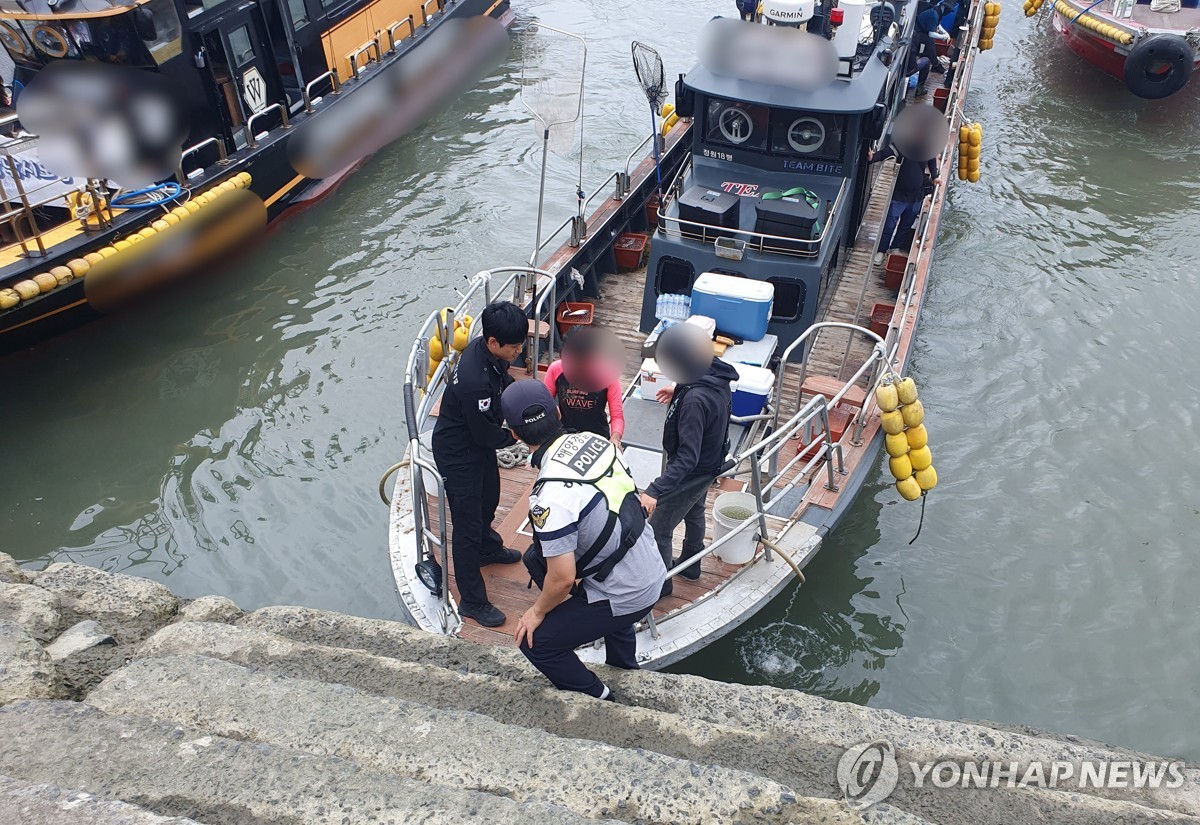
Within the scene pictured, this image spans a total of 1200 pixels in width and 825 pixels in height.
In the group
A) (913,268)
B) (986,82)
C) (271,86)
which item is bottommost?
(986,82)

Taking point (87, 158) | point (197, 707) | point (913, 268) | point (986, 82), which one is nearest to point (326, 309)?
point (87, 158)

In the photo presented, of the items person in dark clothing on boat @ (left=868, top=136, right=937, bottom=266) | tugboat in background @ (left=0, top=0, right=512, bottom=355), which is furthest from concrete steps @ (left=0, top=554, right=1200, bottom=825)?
person in dark clothing on boat @ (left=868, top=136, right=937, bottom=266)

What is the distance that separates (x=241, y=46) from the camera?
11312mm

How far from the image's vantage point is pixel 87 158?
9.52 meters

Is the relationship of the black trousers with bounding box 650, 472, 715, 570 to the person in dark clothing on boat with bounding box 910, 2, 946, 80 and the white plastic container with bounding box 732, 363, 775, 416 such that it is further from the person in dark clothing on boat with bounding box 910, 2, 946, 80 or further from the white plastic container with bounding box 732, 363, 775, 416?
the person in dark clothing on boat with bounding box 910, 2, 946, 80

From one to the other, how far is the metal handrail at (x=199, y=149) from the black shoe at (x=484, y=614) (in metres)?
7.11

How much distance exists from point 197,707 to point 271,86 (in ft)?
34.9

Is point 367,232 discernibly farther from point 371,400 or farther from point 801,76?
point 801,76

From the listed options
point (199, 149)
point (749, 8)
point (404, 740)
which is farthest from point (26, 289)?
point (749, 8)

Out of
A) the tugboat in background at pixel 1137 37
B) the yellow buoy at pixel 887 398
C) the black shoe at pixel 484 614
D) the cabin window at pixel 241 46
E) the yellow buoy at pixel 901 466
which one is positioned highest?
the cabin window at pixel 241 46

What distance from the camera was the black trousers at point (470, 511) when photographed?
15.7 ft

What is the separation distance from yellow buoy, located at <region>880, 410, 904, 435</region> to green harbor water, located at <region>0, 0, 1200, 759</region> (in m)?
1.54

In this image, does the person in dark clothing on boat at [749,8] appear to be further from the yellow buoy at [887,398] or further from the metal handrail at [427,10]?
the metal handrail at [427,10]

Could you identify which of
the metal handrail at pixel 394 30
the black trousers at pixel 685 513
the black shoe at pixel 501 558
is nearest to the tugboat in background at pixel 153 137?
the metal handrail at pixel 394 30
